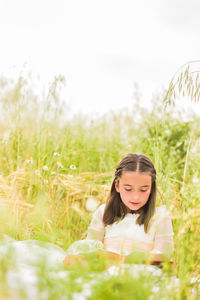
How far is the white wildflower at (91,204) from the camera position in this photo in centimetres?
258

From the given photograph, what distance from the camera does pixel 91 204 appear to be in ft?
8.63

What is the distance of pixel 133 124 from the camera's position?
4.04 m

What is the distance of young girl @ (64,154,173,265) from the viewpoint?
1838mm

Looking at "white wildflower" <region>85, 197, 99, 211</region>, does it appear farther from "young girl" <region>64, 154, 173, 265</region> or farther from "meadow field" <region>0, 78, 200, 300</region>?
"young girl" <region>64, 154, 173, 265</region>

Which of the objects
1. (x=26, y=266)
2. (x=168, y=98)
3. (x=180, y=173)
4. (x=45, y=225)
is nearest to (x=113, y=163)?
(x=180, y=173)

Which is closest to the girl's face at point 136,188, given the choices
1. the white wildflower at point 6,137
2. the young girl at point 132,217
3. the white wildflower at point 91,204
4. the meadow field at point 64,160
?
the young girl at point 132,217

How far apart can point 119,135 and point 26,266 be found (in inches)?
112

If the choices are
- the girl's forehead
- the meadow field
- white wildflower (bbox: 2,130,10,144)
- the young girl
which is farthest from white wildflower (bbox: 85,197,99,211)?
white wildflower (bbox: 2,130,10,144)

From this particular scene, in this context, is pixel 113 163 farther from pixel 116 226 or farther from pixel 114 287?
pixel 114 287

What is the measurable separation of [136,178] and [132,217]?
308 mm

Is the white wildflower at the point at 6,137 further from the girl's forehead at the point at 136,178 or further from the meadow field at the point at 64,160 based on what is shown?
the girl's forehead at the point at 136,178

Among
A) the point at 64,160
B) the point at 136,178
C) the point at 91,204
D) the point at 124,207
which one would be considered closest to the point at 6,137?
the point at 64,160

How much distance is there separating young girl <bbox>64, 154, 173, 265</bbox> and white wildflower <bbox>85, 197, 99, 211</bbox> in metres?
0.41

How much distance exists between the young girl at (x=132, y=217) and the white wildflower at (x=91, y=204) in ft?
1.36
